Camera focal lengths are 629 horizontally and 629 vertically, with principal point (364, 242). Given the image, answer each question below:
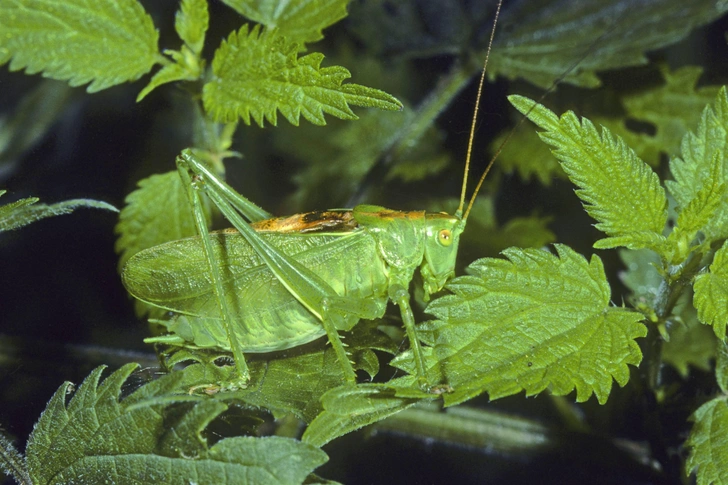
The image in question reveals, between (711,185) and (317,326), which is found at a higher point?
(711,185)

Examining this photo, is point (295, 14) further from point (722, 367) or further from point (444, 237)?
point (722, 367)

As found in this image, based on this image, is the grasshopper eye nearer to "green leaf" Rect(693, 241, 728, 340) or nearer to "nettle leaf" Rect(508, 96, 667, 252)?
"nettle leaf" Rect(508, 96, 667, 252)

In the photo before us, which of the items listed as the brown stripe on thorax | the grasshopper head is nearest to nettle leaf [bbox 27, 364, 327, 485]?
the brown stripe on thorax

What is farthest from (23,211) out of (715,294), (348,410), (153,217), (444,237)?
(715,294)

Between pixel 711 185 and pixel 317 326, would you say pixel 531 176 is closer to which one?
pixel 711 185

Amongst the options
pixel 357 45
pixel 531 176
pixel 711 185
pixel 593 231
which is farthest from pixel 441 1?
pixel 711 185
